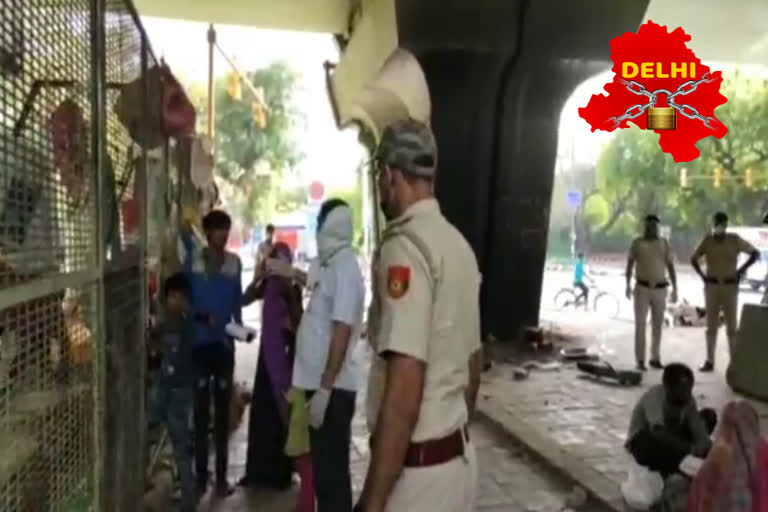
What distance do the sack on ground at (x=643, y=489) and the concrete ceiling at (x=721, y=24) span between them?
8044 mm

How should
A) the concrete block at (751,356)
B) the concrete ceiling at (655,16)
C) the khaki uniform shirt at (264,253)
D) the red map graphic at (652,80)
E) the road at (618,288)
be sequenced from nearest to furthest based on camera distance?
1. the khaki uniform shirt at (264,253)
2. the concrete block at (751,356)
3. the red map graphic at (652,80)
4. the concrete ceiling at (655,16)
5. the road at (618,288)

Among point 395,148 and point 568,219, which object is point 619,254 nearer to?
point 568,219

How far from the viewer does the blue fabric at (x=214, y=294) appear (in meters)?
4.39

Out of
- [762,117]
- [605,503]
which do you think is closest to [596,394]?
[605,503]

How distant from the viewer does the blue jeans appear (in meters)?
3.94

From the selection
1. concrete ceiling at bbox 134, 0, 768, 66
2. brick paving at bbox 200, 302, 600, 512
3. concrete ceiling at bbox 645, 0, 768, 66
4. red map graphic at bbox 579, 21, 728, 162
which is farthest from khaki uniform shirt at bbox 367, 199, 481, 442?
concrete ceiling at bbox 645, 0, 768, 66

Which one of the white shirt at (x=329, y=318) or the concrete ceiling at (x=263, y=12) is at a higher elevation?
the concrete ceiling at (x=263, y=12)

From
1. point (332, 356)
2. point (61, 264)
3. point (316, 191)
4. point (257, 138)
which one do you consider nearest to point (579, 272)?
point (316, 191)

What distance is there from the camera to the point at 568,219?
28234 millimetres

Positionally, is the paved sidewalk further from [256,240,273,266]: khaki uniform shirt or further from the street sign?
the street sign

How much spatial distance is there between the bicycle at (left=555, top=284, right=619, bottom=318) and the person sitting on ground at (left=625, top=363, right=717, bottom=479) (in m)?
12.0

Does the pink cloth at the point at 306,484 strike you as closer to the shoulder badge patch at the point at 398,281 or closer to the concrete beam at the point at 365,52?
the shoulder badge patch at the point at 398,281

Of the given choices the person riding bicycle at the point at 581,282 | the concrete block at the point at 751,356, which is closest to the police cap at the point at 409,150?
the concrete block at the point at 751,356

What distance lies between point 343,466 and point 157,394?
118cm
